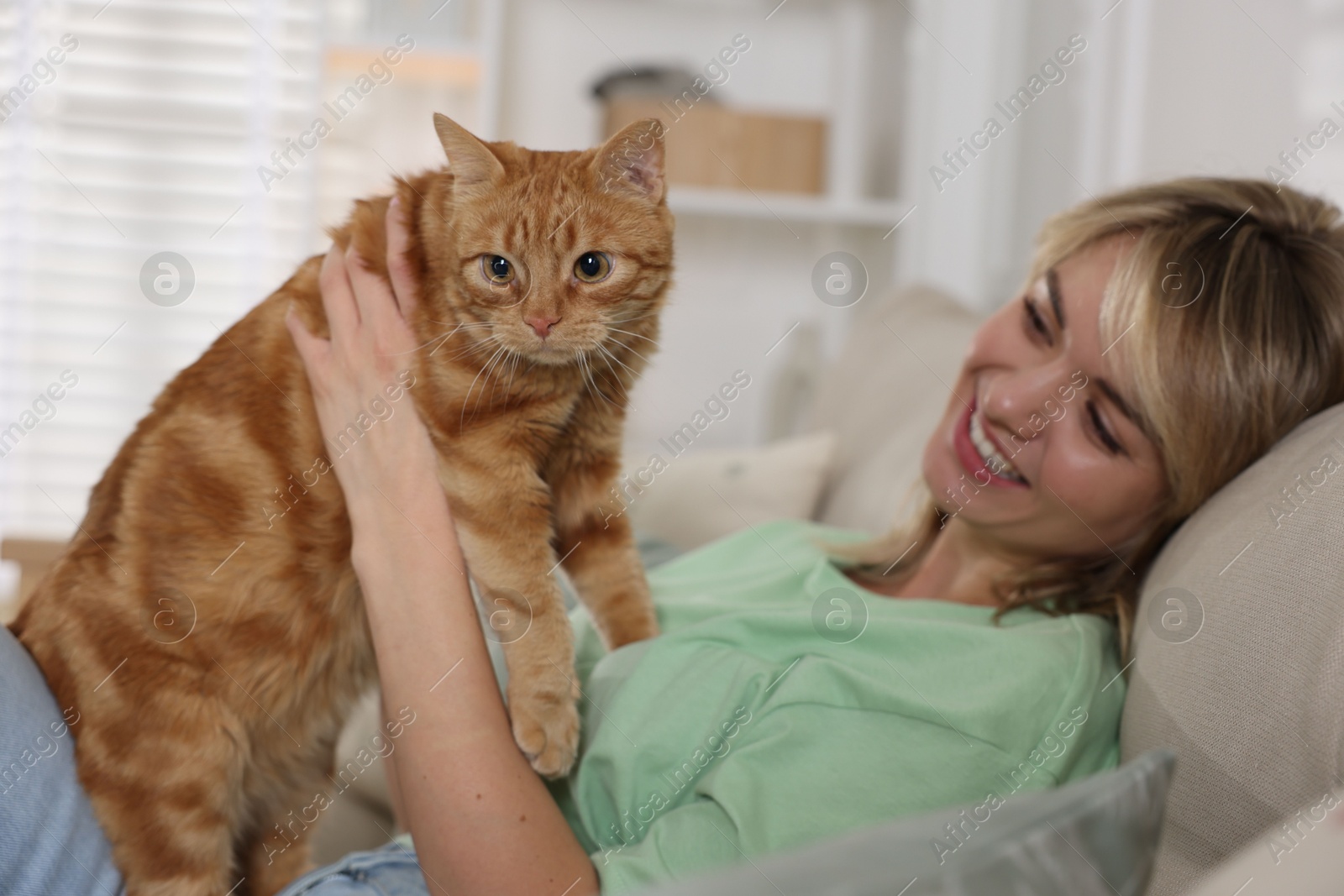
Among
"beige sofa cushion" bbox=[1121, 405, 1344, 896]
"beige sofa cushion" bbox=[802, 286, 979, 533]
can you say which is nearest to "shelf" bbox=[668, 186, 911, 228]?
"beige sofa cushion" bbox=[802, 286, 979, 533]

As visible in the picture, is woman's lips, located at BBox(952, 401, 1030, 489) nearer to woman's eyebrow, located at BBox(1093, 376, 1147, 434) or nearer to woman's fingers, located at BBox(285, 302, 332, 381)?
woman's eyebrow, located at BBox(1093, 376, 1147, 434)

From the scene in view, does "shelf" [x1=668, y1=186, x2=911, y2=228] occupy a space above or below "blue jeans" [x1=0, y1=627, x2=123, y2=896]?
above

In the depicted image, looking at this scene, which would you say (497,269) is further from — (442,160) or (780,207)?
(442,160)

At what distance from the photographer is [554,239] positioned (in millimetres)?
1091

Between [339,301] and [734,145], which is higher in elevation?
[734,145]

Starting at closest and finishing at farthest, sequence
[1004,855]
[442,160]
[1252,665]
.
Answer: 1. [1004,855]
2. [1252,665]
3. [442,160]

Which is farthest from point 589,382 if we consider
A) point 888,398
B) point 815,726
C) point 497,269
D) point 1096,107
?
point 1096,107

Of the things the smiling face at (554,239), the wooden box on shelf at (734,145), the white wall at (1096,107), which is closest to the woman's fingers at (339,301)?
the smiling face at (554,239)

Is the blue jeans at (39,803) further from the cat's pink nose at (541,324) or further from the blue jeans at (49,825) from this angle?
the cat's pink nose at (541,324)

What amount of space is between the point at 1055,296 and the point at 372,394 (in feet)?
2.70

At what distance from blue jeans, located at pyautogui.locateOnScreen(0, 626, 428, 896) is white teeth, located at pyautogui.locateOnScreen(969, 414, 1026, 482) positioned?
821 mm

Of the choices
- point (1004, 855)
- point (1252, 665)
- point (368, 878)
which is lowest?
point (368, 878)

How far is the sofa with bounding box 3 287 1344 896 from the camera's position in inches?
18.7

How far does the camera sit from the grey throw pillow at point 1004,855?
44 cm
